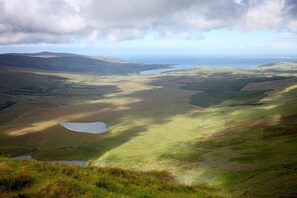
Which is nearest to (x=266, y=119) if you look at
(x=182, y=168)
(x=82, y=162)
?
(x=182, y=168)

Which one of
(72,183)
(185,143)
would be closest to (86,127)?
(185,143)

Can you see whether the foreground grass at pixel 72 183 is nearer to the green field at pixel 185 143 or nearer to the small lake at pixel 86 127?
the green field at pixel 185 143

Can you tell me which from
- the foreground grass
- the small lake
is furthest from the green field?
the small lake

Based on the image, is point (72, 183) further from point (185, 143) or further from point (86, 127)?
point (86, 127)

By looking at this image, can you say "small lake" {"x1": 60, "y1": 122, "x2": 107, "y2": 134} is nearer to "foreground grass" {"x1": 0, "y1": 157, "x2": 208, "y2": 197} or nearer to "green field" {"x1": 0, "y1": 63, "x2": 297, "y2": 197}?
"green field" {"x1": 0, "y1": 63, "x2": 297, "y2": 197}

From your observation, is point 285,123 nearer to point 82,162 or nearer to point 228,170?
point 228,170

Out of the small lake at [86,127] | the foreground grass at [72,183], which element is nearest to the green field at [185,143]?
the foreground grass at [72,183]
